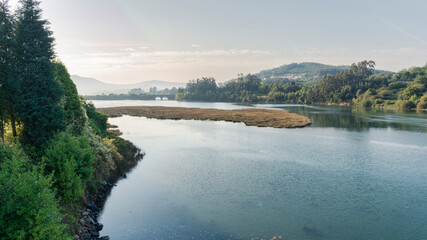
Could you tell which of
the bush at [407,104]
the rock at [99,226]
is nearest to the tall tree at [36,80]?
the rock at [99,226]

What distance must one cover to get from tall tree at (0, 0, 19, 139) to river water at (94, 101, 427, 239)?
1055 centimetres

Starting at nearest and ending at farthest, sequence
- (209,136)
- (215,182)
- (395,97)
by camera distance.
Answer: (215,182), (209,136), (395,97)

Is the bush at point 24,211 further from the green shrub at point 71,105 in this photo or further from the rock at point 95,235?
the green shrub at point 71,105

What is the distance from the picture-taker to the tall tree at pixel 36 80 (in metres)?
20.2

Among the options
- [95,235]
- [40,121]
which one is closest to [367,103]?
[95,235]

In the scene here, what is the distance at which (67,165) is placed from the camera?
1769 centimetres

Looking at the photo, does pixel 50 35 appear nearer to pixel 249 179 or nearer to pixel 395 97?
pixel 249 179

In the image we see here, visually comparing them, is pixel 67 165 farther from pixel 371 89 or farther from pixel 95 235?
pixel 371 89

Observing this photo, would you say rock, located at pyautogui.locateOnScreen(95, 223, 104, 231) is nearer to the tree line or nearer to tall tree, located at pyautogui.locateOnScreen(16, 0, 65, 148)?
tall tree, located at pyautogui.locateOnScreen(16, 0, 65, 148)

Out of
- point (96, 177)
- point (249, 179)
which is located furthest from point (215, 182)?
point (96, 177)

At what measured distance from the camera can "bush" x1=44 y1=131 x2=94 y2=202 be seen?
58.6ft

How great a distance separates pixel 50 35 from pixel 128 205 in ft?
52.0

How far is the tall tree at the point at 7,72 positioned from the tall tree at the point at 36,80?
0.51m

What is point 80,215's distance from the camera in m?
18.3
